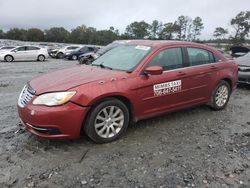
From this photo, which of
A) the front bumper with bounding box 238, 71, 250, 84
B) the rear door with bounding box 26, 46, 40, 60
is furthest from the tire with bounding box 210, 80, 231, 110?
the rear door with bounding box 26, 46, 40, 60

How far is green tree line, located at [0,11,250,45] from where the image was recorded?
5100cm

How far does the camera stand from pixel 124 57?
17.1ft

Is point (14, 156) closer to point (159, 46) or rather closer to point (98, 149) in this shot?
point (98, 149)

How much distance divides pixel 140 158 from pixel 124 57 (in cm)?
199

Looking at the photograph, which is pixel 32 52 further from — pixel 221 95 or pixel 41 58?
pixel 221 95

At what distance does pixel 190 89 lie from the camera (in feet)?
17.8

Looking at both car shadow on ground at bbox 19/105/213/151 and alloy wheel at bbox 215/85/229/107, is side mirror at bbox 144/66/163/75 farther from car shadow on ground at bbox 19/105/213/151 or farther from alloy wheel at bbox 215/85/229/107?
alloy wheel at bbox 215/85/229/107

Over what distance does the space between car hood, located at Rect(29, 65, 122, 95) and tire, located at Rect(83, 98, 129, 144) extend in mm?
429

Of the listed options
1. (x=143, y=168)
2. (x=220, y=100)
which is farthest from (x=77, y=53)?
(x=143, y=168)

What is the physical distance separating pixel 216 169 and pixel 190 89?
2013mm

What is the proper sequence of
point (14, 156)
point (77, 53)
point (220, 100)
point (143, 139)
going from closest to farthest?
point (14, 156) < point (143, 139) < point (220, 100) < point (77, 53)

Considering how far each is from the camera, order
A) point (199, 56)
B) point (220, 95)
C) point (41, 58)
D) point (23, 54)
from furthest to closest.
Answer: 1. point (41, 58)
2. point (23, 54)
3. point (220, 95)
4. point (199, 56)

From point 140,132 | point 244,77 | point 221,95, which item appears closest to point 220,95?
point 221,95

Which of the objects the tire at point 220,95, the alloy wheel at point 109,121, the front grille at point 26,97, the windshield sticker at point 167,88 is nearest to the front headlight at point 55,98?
the front grille at point 26,97
